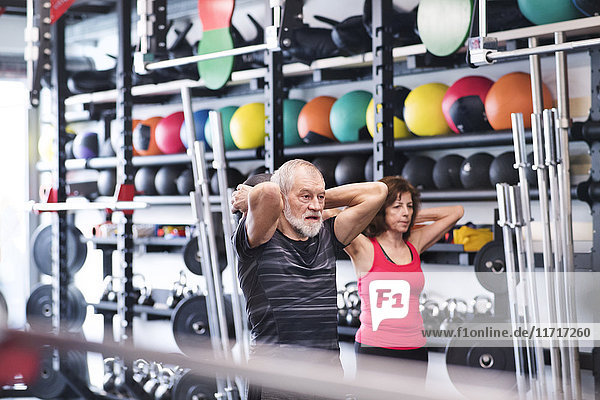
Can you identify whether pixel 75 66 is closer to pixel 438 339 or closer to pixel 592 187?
pixel 438 339

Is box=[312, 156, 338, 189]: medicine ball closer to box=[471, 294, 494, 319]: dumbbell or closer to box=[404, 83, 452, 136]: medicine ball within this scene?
box=[404, 83, 452, 136]: medicine ball

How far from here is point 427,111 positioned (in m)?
4.54

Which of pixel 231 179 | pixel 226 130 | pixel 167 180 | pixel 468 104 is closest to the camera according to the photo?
pixel 468 104

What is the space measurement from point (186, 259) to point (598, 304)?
9.48 ft

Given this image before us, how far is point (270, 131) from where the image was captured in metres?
3.84

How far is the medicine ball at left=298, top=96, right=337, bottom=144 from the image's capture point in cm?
513

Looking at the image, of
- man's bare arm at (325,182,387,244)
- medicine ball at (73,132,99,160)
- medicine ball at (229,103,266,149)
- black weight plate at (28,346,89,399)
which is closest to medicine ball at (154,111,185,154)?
medicine ball at (229,103,266,149)

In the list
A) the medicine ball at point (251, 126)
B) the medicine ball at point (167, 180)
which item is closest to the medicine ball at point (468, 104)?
the medicine ball at point (251, 126)

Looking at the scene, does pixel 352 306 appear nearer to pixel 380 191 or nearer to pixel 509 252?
pixel 509 252

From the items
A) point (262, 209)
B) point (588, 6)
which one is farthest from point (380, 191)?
point (588, 6)

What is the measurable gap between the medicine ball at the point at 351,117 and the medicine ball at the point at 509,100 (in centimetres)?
92

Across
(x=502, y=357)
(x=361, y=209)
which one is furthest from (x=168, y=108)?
(x=361, y=209)

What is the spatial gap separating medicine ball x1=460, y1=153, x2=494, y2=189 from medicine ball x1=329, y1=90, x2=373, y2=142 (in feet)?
2.54

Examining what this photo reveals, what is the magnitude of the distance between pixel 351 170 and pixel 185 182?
1740mm
